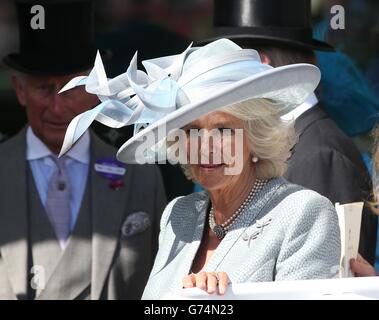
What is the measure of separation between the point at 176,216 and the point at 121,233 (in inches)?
40.5

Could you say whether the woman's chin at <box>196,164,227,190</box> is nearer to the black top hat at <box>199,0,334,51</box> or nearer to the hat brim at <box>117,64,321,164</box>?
the hat brim at <box>117,64,321,164</box>

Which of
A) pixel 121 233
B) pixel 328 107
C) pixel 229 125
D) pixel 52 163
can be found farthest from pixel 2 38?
pixel 229 125

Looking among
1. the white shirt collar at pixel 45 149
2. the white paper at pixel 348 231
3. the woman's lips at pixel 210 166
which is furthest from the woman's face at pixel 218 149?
the white shirt collar at pixel 45 149

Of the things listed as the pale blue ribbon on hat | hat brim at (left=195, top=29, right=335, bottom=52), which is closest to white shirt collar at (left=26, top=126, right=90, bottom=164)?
hat brim at (left=195, top=29, right=335, bottom=52)

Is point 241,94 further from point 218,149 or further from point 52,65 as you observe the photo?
point 52,65

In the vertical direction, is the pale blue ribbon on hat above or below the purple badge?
above

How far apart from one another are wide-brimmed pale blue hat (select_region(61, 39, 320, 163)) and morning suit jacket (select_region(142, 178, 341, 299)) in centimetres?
28

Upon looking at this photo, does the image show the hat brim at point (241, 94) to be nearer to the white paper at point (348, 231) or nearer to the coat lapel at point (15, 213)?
the white paper at point (348, 231)

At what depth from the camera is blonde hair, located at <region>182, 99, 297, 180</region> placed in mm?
2865

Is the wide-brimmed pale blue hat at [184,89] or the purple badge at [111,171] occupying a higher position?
the wide-brimmed pale blue hat at [184,89]

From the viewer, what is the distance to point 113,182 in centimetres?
417

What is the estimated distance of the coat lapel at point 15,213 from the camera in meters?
4.00

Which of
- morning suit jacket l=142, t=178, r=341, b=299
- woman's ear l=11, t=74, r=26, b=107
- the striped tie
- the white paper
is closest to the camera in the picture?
morning suit jacket l=142, t=178, r=341, b=299
